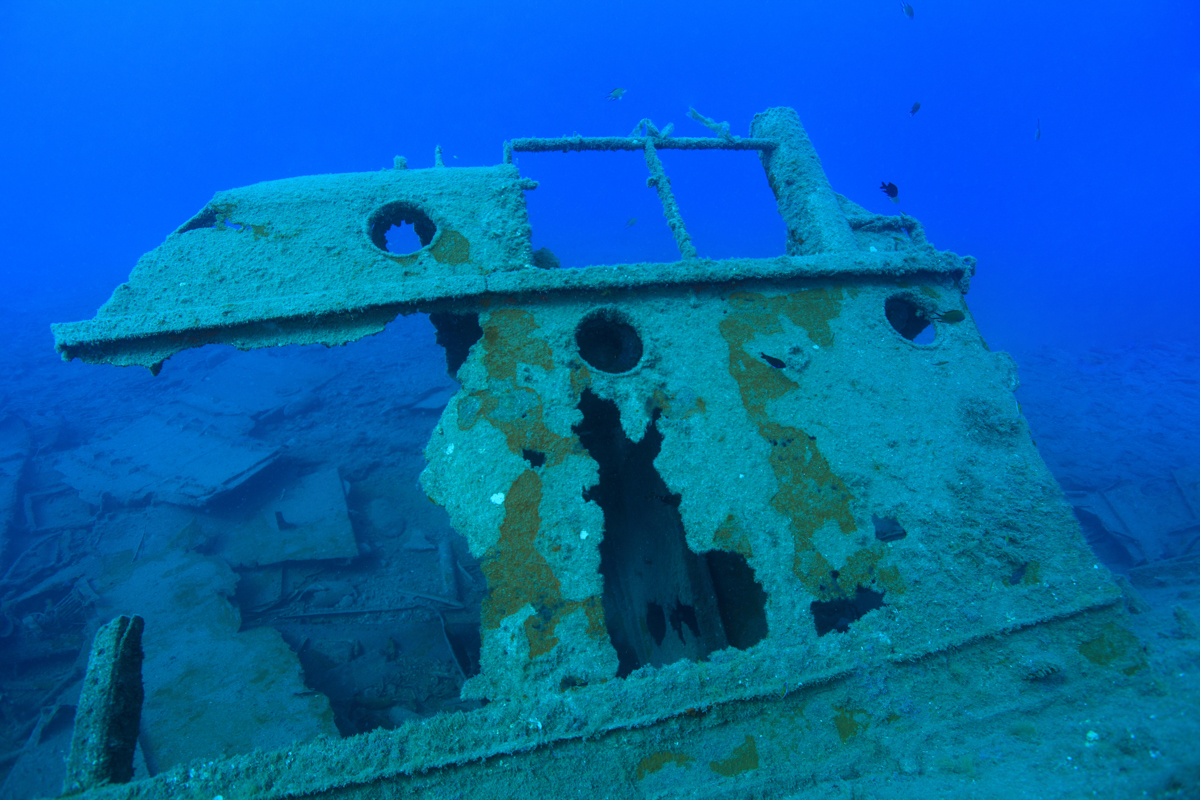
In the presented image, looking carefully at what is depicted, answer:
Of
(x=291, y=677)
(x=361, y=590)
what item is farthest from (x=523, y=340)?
(x=361, y=590)

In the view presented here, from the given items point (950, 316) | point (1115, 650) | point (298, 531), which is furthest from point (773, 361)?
point (298, 531)

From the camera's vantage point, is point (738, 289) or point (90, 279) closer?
point (738, 289)

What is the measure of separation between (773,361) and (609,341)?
1.40m

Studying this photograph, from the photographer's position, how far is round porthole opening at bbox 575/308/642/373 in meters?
3.63

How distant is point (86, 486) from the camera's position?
9258 millimetres

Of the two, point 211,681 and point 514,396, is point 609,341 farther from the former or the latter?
point 211,681

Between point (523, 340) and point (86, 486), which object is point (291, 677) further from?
point (86, 486)

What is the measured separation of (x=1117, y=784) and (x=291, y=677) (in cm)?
590

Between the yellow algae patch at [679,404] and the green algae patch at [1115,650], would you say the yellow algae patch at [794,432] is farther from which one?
the green algae patch at [1115,650]

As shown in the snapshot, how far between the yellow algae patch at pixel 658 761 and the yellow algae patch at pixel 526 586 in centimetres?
59

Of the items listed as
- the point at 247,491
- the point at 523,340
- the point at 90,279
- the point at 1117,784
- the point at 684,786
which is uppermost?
the point at 90,279

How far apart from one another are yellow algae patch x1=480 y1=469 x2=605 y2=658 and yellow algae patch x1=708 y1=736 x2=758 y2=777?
79 cm

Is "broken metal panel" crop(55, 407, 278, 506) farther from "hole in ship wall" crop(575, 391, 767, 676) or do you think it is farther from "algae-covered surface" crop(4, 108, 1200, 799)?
"hole in ship wall" crop(575, 391, 767, 676)

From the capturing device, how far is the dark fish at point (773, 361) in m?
3.46
